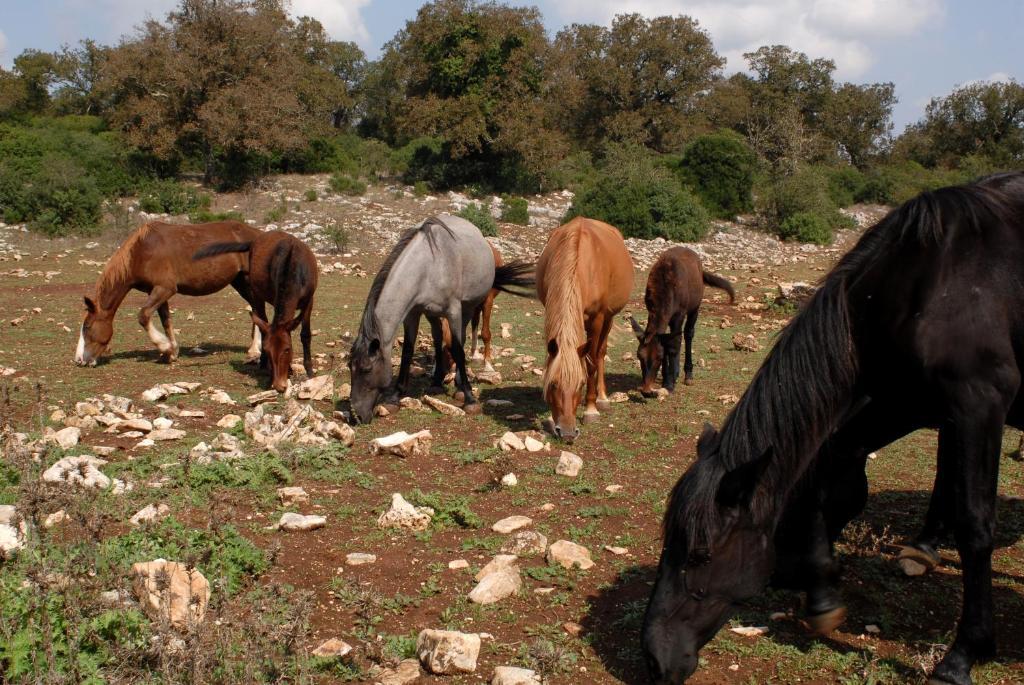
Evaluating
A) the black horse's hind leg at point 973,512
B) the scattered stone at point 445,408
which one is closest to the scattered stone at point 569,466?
the scattered stone at point 445,408

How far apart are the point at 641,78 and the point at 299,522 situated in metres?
41.8

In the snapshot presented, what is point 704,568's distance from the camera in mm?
3072

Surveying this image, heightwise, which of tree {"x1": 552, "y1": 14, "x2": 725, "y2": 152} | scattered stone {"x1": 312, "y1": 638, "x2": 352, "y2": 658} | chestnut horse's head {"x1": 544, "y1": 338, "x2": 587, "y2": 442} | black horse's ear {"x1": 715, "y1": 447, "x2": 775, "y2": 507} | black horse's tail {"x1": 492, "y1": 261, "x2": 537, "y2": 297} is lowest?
scattered stone {"x1": 312, "y1": 638, "x2": 352, "y2": 658}

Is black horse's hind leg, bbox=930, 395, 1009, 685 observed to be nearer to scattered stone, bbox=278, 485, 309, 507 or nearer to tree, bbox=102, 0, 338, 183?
scattered stone, bbox=278, 485, 309, 507

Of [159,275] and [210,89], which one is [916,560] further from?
[210,89]

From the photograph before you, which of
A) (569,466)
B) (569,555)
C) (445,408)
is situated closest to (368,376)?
(445,408)

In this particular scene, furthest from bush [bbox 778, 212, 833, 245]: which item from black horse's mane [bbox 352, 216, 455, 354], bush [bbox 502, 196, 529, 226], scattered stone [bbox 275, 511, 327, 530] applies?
scattered stone [bbox 275, 511, 327, 530]

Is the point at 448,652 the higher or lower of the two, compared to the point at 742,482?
lower

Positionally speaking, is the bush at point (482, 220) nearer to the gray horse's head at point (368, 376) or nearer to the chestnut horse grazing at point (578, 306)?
the chestnut horse grazing at point (578, 306)

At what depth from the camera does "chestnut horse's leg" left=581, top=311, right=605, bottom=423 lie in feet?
25.2

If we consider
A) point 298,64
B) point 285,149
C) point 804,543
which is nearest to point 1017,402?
point 804,543

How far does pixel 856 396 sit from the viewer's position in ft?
11.0

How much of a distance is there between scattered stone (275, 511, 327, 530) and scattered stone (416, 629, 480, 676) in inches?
67.8

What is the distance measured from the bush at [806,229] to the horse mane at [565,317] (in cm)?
2260
